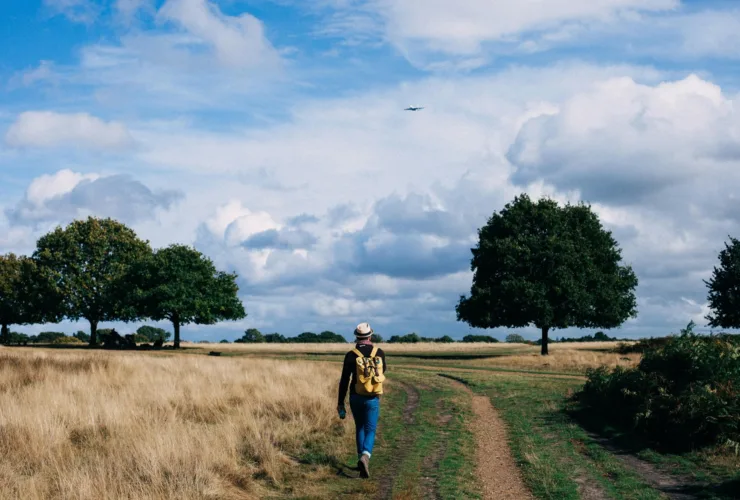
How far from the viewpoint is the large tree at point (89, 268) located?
68375 mm

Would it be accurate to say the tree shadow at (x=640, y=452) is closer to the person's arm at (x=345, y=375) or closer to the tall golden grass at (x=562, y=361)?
the person's arm at (x=345, y=375)

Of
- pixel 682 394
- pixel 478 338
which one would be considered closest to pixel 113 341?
pixel 682 394

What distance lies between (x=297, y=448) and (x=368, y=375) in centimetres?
334

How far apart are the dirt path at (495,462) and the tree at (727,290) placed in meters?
49.4

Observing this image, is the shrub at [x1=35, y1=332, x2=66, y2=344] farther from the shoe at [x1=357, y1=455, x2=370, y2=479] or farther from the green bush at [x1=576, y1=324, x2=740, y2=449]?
the shoe at [x1=357, y1=455, x2=370, y2=479]

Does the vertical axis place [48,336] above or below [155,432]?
below

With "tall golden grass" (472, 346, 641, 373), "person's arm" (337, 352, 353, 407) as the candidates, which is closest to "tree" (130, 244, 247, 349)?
"tall golden grass" (472, 346, 641, 373)

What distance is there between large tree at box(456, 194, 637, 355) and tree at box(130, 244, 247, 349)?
2756cm

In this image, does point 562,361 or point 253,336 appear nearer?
point 562,361

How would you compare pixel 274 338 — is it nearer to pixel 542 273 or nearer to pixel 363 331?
pixel 542 273

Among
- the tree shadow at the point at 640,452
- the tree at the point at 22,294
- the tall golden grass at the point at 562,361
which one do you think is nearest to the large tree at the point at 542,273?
the tall golden grass at the point at 562,361

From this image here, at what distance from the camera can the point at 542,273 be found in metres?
50.9

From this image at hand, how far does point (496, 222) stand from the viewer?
54.8 metres

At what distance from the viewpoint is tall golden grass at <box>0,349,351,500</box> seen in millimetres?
10773
